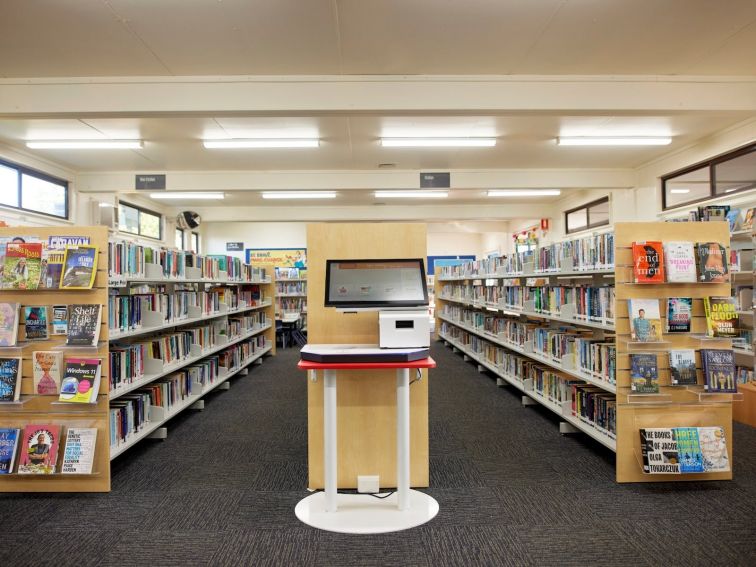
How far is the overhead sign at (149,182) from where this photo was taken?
751 centimetres

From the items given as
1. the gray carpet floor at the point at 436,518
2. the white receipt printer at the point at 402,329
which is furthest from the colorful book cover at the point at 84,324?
the white receipt printer at the point at 402,329

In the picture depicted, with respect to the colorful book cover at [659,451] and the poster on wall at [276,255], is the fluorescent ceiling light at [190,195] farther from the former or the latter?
the colorful book cover at [659,451]

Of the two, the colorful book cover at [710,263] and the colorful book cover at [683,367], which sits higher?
the colorful book cover at [710,263]

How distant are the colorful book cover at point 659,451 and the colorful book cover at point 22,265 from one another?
4124 mm

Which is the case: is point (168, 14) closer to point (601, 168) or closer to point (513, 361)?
point (513, 361)

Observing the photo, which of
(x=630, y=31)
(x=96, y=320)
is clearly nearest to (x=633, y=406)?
(x=630, y=31)

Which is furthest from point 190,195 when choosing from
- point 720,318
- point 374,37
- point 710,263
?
point 720,318

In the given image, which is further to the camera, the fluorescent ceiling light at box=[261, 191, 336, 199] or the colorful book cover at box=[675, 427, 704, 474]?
the fluorescent ceiling light at box=[261, 191, 336, 199]

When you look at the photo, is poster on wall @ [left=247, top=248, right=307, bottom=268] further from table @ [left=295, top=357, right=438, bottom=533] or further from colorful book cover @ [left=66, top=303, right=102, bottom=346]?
table @ [left=295, top=357, right=438, bottom=533]

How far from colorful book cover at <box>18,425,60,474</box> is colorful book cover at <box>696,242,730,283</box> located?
14.3 feet

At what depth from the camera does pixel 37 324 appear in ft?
9.40

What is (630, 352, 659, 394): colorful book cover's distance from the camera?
9.50 ft

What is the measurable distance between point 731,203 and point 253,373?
6995 millimetres

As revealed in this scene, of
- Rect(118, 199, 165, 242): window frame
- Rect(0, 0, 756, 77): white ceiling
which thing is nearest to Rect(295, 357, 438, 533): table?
Rect(0, 0, 756, 77): white ceiling
